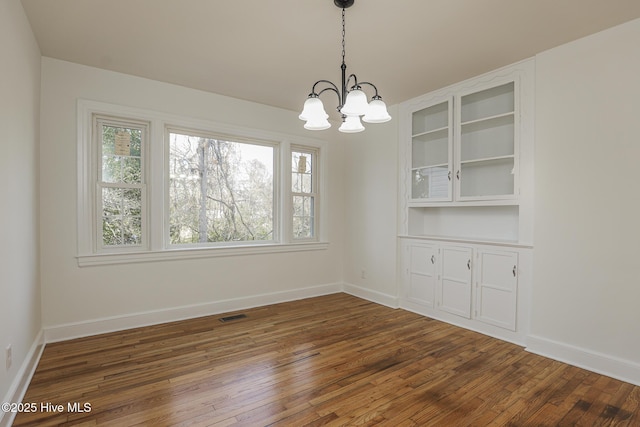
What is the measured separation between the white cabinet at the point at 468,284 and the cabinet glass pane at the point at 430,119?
4.45ft

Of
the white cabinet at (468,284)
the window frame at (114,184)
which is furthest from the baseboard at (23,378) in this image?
the white cabinet at (468,284)

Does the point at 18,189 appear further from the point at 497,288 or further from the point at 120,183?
the point at 497,288

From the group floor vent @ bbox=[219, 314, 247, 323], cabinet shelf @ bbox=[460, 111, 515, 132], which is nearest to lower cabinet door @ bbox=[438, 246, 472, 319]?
cabinet shelf @ bbox=[460, 111, 515, 132]

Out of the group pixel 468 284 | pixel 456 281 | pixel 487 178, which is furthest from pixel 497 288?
pixel 487 178

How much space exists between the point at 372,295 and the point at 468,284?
1425 mm

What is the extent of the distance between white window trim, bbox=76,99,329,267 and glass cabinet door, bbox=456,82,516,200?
2.11 metres

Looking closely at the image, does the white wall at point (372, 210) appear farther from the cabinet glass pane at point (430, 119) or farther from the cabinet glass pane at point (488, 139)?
the cabinet glass pane at point (488, 139)

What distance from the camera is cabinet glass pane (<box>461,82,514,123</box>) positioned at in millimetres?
3238

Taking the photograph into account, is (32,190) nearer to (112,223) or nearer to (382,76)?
(112,223)

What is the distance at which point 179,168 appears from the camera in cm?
384

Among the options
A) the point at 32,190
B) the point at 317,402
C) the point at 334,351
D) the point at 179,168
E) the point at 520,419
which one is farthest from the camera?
the point at 179,168

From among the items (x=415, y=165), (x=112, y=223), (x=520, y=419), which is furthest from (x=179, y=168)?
(x=520, y=419)

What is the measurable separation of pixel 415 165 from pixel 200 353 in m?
3.13

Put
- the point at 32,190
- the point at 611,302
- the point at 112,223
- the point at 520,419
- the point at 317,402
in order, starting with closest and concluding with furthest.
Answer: the point at 520,419 → the point at 317,402 → the point at 611,302 → the point at 32,190 → the point at 112,223
